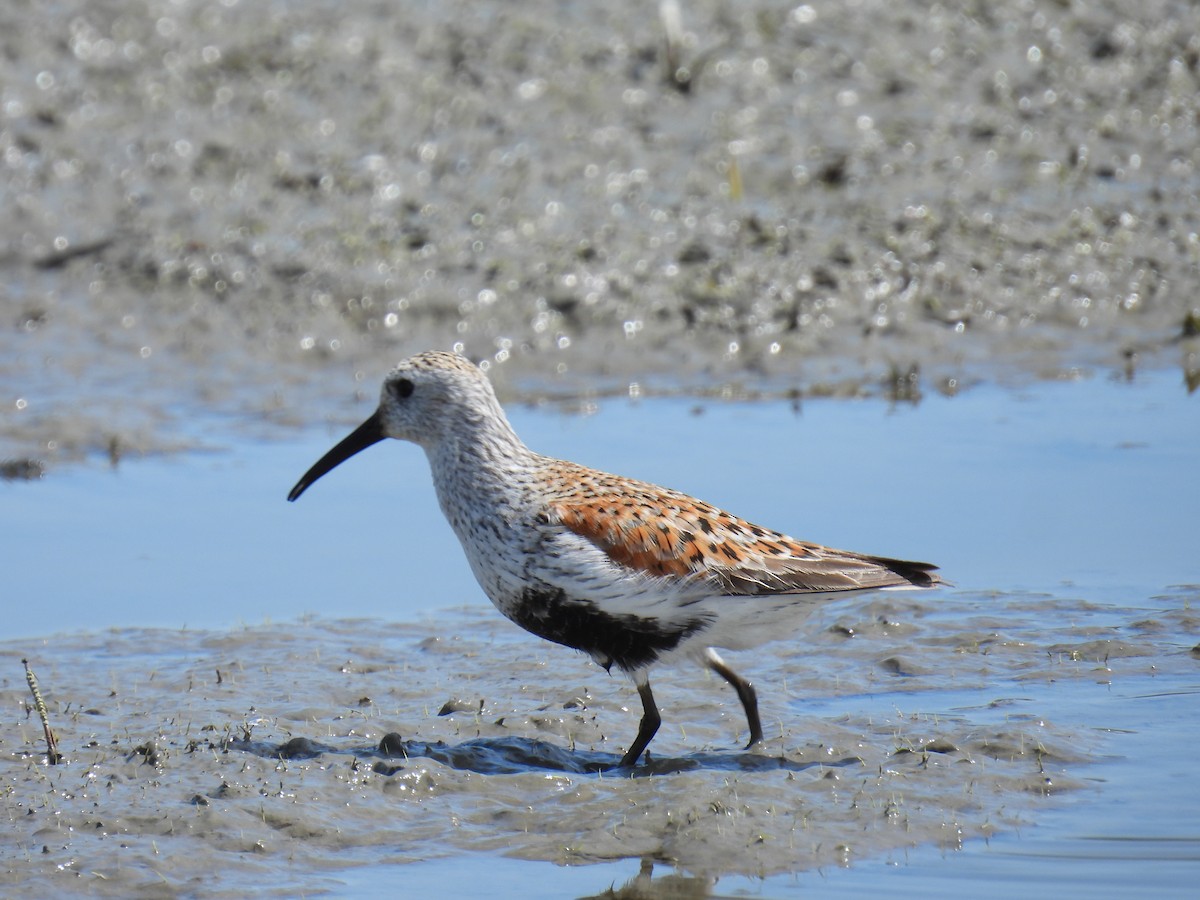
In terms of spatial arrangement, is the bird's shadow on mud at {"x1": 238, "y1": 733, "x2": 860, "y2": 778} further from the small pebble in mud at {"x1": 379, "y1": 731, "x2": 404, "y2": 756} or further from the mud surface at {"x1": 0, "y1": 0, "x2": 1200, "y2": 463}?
the mud surface at {"x1": 0, "y1": 0, "x2": 1200, "y2": 463}

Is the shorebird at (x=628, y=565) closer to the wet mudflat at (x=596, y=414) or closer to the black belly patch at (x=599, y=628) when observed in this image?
the black belly patch at (x=599, y=628)

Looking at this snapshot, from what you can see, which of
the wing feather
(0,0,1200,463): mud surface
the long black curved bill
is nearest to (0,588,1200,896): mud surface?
the wing feather

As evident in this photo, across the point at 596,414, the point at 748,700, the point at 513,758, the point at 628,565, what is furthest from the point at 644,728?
the point at 596,414

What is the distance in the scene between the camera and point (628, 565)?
22.9ft

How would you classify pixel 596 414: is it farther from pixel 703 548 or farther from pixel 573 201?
pixel 703 548

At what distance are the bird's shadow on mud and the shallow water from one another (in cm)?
2

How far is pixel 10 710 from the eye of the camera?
7.60m

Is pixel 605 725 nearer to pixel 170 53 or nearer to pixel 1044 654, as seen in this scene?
pixel 1044 654

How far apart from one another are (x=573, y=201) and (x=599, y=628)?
6800 mm

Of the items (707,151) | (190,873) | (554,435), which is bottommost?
(190,873)

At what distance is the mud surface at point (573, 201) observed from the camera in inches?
479

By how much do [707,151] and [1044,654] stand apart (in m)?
6.63

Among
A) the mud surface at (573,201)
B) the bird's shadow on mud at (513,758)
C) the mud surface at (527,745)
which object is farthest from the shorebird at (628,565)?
the mud surface at (573,201)

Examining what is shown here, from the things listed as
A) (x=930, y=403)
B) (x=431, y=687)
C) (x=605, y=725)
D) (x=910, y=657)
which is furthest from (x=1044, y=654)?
(x=930, y=403)
